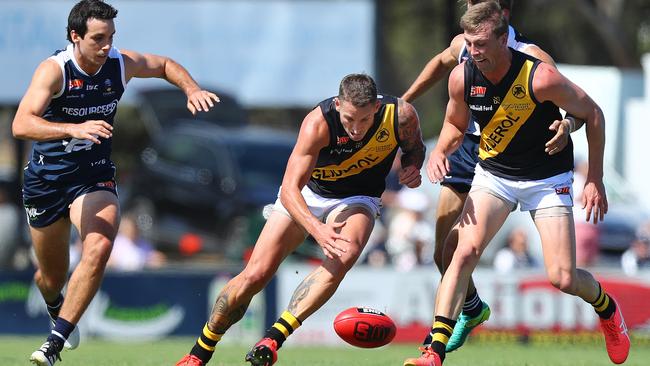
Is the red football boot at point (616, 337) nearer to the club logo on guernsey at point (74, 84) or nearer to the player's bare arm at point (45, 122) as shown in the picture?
the player's bare arm at point (45, 122)

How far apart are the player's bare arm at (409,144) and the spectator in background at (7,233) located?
9.59 metres

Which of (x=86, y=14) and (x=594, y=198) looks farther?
(x=86, y=14)

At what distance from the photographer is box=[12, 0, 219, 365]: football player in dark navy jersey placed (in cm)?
841

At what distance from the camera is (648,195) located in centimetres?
1842


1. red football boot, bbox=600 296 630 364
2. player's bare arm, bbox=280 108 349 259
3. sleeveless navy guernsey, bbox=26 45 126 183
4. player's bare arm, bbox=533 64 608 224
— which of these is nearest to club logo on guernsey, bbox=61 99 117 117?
sleeveless navy guernsey, bbox=26 45 126 183

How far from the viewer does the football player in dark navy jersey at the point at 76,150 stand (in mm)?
8406

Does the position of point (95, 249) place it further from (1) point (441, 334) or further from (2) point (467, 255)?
(2) point (467, 255)

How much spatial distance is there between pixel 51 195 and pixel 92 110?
678 millimetres

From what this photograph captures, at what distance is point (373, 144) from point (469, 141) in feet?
3.79

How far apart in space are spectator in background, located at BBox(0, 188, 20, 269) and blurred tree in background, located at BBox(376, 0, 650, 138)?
1047 centimetres

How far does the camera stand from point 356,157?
27.8ft

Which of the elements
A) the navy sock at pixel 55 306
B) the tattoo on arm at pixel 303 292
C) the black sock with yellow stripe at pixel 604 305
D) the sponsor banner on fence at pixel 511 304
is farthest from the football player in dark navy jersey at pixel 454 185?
the sponsor banner on fence at pixel 511 304

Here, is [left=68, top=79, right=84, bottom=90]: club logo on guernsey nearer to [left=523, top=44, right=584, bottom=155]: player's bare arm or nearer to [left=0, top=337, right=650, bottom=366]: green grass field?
[left=0, top=337, right=650, bottom=366]: green grass field

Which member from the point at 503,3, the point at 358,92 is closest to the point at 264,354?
the point at 358,92
